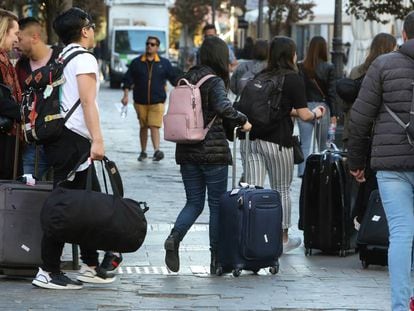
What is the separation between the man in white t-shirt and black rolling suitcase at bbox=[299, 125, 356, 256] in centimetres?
255

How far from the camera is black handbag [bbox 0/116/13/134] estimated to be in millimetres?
9188

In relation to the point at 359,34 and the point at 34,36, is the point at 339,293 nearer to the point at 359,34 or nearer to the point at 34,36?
the point at 34,36

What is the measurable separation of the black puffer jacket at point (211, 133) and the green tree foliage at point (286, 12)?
27671mm

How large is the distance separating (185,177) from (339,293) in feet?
5.15

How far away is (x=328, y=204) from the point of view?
34.7 ft

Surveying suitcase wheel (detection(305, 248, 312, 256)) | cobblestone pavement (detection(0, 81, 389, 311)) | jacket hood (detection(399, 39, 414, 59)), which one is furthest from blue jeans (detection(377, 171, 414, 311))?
suitcase wheel (detection(305, 248, 312, 256))

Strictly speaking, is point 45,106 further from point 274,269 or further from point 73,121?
point 274,269

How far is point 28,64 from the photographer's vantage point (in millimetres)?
10164

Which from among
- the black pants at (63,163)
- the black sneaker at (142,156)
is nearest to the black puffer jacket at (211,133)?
the black pants at (63,163)

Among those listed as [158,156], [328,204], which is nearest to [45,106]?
[328,204]

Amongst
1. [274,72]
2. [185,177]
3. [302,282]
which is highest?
[274,72]

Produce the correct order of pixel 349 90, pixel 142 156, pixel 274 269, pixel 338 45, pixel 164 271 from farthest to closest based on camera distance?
pixel 338 45 < pixel 142 156 < pixel 349 90 < pixel 164 271 < pixel 274 269

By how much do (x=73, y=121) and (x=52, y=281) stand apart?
3.45 feet

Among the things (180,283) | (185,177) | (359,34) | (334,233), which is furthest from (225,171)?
(359,34)
